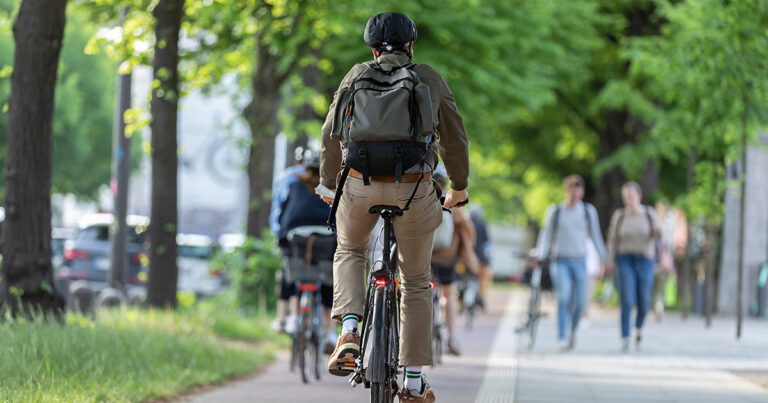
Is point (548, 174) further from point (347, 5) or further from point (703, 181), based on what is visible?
point (347, 5)

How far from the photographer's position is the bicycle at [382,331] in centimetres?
584

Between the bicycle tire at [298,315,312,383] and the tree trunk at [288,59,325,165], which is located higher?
the tree trunk at [288,59,325,165]

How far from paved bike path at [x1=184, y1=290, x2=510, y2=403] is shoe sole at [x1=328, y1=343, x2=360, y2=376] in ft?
8.90

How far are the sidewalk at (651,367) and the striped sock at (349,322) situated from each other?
3.30 meters

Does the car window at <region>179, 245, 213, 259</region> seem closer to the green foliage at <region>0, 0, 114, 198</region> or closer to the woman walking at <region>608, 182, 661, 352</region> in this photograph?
the woman walking at <region>608, 182, 661, 352</region>

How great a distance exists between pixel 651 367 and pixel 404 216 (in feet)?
22.7

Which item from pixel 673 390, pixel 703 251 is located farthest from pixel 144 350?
pixel 703 251

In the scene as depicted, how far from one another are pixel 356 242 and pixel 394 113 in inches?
27.6

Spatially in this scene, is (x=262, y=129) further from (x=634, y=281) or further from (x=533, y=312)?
(x=634, y=281)

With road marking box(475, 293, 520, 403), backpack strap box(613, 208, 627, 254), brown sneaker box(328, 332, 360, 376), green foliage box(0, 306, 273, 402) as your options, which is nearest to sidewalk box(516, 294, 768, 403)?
road marking box(475, 293, 520, 403)

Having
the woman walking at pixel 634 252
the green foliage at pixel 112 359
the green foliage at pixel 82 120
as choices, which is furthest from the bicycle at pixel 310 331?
the green foliage at pixel 82 120

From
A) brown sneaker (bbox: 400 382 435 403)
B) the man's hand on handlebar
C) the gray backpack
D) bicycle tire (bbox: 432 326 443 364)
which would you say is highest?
the gray backpack

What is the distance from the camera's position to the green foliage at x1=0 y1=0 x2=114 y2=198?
46500mm

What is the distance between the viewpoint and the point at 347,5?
18266 millimetres
